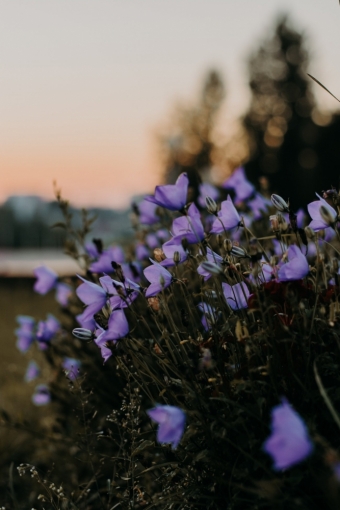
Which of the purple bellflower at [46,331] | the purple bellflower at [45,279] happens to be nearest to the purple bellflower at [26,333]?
the purple bellflower at [46,331]

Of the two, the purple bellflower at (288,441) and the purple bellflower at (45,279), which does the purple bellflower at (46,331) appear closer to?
the purple bellflower at (45,279)

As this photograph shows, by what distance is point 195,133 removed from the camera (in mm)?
29375

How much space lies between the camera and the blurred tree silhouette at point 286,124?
2870 cm

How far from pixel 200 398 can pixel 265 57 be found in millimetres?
33063

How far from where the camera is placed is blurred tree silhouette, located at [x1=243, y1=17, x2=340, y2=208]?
1130 inches

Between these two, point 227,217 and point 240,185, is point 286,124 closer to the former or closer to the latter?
point 240,185

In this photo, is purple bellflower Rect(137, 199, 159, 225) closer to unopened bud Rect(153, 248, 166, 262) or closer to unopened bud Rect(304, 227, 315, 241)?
unopened bud Rect(153, 248, 166, 262)

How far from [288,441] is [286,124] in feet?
102

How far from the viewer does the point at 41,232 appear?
4456 cm

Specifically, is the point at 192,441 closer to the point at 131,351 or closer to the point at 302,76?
the point at 131,351

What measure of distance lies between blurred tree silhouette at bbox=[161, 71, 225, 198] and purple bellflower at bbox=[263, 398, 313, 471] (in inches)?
1056

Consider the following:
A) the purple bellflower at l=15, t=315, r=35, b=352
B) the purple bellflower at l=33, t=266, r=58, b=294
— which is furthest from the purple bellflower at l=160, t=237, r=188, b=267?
the purple bellflower at l=15, t=315, r=35, b=352

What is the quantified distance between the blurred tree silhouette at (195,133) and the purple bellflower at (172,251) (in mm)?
25935

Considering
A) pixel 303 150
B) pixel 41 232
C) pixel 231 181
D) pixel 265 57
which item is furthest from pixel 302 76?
pixel 231 181
